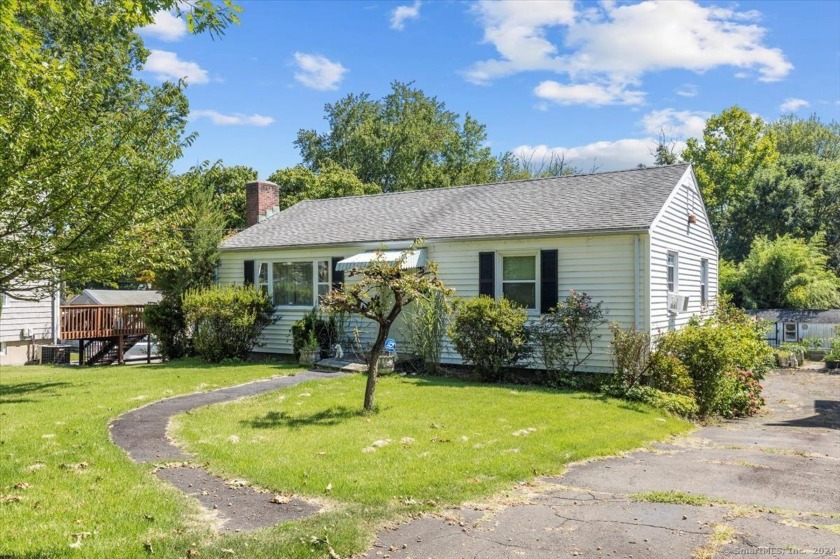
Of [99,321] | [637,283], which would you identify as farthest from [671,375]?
[99,321]

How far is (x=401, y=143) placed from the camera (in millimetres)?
44906

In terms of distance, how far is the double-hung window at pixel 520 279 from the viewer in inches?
572

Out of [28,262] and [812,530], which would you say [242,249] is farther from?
[812,530]

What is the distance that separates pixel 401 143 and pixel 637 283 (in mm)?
34136

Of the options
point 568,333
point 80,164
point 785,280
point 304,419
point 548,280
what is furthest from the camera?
point 785,280

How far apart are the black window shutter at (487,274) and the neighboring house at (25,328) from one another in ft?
48.5

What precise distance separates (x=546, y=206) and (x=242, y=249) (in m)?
9.17

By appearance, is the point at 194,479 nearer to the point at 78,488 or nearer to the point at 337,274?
the point at 78,488

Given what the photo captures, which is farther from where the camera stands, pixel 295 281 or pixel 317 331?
pixel 295 281

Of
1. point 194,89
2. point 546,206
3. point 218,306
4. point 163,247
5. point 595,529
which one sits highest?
point 194,89

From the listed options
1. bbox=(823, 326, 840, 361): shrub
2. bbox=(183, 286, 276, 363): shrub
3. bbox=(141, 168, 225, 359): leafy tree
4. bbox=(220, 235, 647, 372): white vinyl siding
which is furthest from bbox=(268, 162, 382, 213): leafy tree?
bbox=(823, 326, 840, 361): shrub

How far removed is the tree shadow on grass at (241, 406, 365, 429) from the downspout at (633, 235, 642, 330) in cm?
668

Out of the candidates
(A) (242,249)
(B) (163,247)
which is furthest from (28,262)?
(A) (242,249)

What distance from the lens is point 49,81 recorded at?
726 cm
